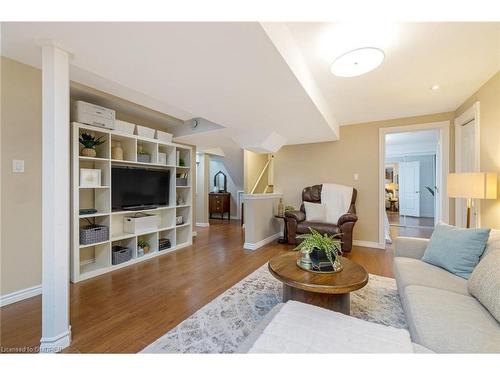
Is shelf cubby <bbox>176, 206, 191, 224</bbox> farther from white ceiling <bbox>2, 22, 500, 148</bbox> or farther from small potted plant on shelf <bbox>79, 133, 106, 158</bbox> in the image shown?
white ceiling <bbox>2, 22, 500, 148</bbox>

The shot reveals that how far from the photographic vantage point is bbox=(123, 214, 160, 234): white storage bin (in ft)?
9.91

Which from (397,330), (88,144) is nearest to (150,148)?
(88,144)

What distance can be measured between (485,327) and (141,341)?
6.36ft

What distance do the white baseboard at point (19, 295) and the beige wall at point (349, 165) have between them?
3981 millimetres

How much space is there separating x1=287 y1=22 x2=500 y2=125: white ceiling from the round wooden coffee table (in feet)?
5.99

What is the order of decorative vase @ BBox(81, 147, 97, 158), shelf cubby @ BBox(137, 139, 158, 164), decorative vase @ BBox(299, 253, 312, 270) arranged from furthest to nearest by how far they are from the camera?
shelf cubby @ BBox(137, 139, 158, 164) < decorative vase @ BBox(81, 147, 97, 158) < decorative vase @ BBox(299, 253, 312, 270)

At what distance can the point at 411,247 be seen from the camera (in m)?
2.11

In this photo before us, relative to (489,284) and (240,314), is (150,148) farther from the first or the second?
(489,284)

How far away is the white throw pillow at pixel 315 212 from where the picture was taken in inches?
152

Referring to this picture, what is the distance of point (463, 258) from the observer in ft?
5.39

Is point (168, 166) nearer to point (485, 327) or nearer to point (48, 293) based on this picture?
point (48, 293)

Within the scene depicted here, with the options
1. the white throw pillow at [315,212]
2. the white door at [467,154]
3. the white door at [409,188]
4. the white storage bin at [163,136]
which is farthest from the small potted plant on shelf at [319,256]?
the white door at [409,188]

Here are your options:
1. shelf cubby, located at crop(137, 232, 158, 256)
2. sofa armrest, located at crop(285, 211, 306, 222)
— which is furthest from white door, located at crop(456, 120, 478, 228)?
shelf cubby, located at crop(137, 232, 158, 256)
